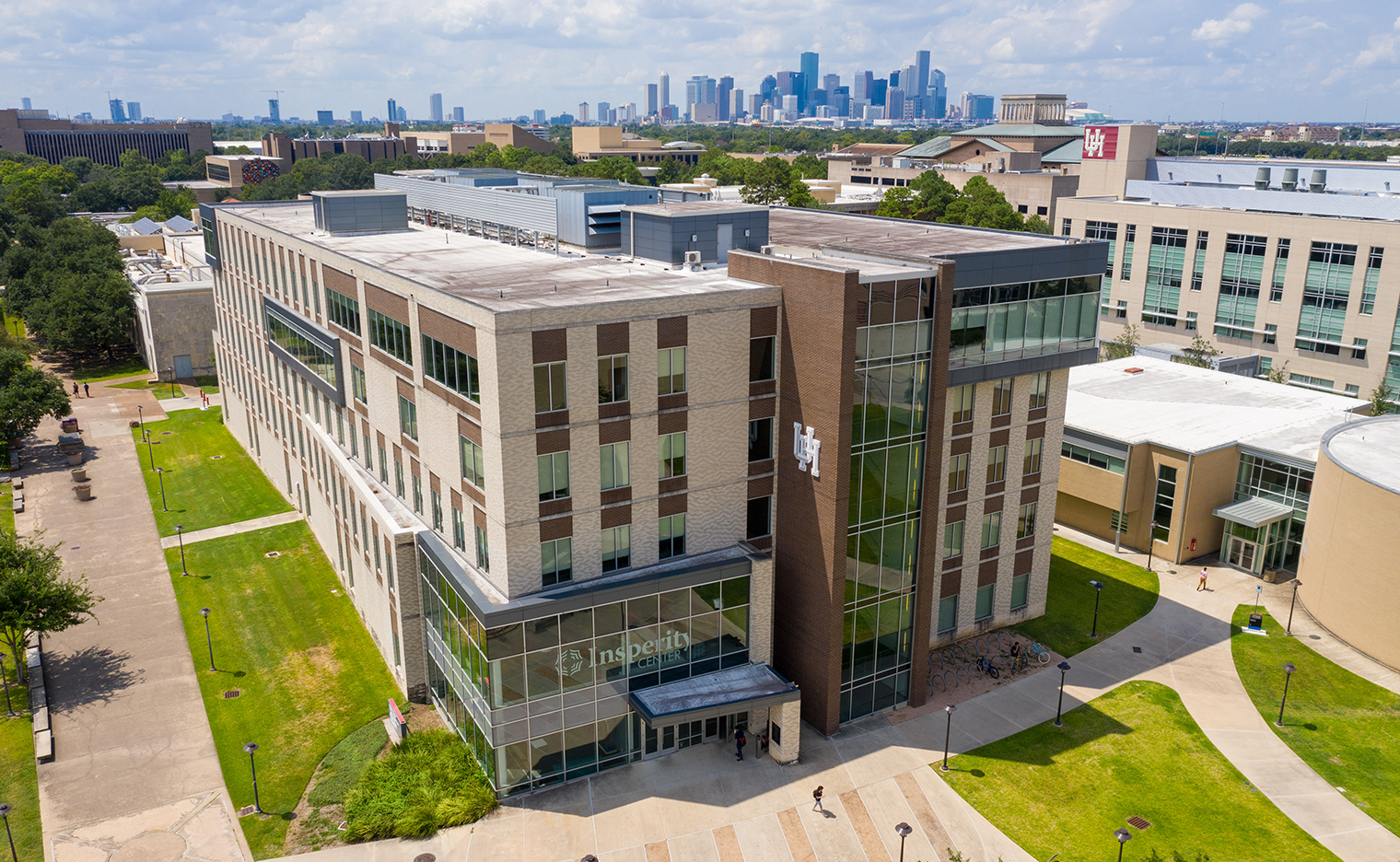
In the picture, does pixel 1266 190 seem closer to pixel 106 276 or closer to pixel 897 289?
pixel 897 289

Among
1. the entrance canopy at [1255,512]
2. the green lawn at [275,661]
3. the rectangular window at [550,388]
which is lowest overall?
the green lawn at [275,661]

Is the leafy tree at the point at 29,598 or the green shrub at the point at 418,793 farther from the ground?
the leafy tree at the point at 29,598

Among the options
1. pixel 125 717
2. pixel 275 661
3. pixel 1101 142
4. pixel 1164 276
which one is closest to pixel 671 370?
pixel 275 661

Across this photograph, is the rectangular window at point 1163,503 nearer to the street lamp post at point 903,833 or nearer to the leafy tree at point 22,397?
the street lamp post at point 903,833

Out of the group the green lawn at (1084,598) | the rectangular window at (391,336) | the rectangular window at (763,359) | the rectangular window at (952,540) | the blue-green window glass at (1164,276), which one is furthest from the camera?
the blue-green window glass at (1164,276)

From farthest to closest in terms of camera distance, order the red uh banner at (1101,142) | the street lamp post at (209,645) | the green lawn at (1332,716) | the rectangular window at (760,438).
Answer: the red uh banner at (1101,142)
the street lamp post at (209,645)
the rectangular window at (760,438)
the green lawn at (1332,716)

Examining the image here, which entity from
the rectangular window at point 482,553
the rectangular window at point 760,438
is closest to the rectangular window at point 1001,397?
the rectangular window at point 760,438

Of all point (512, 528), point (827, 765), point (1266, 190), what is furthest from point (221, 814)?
point (1266, 190)

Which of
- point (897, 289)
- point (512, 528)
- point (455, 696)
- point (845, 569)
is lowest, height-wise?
point (455, 696)
